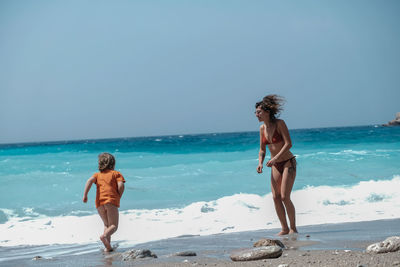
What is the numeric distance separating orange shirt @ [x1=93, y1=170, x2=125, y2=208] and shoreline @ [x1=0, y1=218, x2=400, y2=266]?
57cm

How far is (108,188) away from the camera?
5324mm

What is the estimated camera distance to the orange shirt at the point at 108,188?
5316 millimetres

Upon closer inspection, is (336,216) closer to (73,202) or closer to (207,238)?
(207,238)

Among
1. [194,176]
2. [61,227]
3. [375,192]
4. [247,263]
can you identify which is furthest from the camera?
[194,176]

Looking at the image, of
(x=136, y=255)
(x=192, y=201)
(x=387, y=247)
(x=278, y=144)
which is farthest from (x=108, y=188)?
(x=192, y=201)

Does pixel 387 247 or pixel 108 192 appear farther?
pixel 108 192

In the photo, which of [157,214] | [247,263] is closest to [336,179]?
[157,214]

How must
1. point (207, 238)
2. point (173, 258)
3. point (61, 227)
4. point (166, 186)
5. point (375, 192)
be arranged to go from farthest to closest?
point (166, 186) → point (375, 192) → point (61, 227) → point (207, 238) → point (173, 258)

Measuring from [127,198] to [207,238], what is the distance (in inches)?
232

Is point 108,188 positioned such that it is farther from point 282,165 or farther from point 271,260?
point 271,260

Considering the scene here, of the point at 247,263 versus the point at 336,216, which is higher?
the point at 247,263

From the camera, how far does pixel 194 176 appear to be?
15.9 meters

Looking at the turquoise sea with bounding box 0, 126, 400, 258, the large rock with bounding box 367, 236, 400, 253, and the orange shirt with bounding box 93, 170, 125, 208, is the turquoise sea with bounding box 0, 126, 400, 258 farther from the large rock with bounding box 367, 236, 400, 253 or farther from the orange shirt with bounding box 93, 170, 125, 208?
the large rock with bounding box 367, 236, 400, 253

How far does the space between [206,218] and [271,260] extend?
4765mm
